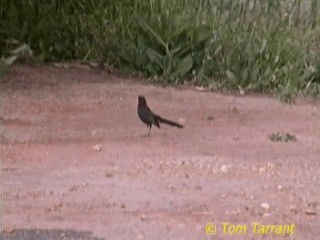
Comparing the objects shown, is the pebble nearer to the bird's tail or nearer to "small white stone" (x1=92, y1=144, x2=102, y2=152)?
"small white stone" (x1=92, y1=144, x2=102, y2=152)

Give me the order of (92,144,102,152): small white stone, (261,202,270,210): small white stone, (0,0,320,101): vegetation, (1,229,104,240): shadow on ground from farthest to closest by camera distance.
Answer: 1. (0,0,320,101): vegetation
2. (92,144,102,152): small white stone
3. (261,202,270,210): small white stone
4. (1,229,104,240): shadow on ground

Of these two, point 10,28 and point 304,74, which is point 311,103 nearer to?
point 304,74

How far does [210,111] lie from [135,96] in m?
0.94

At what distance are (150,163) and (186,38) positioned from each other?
4561 millimetres

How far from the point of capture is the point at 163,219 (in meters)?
5.74

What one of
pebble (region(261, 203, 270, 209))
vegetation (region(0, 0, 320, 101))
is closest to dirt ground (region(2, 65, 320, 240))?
pebble (region(261, 203, 270, 209))

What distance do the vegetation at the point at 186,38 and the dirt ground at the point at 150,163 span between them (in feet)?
1.91

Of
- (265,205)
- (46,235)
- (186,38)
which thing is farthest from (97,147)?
(186,38)

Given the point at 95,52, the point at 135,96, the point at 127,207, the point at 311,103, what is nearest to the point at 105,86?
the point at 135,96

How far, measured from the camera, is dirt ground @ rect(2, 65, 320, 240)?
5738 millimetres

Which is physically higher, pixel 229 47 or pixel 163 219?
pixel 163 219

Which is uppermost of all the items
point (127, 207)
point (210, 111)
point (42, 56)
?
point (127, 207)

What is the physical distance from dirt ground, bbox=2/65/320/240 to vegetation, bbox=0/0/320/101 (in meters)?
0.58

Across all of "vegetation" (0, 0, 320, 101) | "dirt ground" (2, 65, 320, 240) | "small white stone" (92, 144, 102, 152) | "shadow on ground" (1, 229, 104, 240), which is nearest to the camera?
"shadow on ground" (1, 229, 104, 240)
